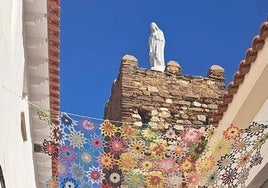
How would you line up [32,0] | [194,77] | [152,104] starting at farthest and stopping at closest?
[194,77]
[152,104]
[32,0]

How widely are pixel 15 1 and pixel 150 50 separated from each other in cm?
977

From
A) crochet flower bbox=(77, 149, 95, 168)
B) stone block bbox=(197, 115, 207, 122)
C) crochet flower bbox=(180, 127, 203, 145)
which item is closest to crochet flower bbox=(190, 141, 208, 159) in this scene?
crochet flower bbox=(180, 127, 203, 145)

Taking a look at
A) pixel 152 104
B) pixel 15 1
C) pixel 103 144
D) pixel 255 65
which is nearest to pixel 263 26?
pixel 255 65

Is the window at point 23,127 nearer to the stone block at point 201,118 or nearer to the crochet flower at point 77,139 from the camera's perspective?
the crochet flower at point 77,139

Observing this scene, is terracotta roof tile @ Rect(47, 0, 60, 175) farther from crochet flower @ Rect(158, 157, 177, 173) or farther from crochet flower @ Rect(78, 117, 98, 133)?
crochet flower @ Rect(158, 157, 177, 173)

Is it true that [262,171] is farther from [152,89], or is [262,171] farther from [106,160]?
[152,89]

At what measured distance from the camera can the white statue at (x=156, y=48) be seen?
51.1ft

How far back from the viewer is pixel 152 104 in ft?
46.9

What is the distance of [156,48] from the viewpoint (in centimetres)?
1611

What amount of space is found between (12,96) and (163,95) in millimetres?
8457

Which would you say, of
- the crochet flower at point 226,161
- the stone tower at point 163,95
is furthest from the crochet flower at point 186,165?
the stone tower at point 163,95

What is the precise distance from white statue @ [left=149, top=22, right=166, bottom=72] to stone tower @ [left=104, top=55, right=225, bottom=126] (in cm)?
35

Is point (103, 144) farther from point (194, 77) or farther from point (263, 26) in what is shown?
point (194, 77)

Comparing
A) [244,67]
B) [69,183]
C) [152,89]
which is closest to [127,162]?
[69,183]
